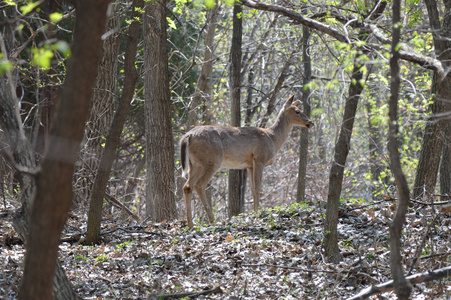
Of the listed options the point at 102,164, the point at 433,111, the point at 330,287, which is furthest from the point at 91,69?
the point at 433,111

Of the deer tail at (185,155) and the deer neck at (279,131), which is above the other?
the deer neck at (279,131)

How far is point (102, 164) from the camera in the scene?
24.4 feet

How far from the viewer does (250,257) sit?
6574 mm

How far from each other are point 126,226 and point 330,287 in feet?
13.8

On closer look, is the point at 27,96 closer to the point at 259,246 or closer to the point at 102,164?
the point at 102,164

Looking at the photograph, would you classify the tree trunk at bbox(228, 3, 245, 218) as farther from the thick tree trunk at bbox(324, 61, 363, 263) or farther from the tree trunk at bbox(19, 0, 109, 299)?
the tree trunk at bbox(19, 0, 109, 299)

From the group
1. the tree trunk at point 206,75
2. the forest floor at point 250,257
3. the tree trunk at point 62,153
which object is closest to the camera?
the tree trunk at point 62,153

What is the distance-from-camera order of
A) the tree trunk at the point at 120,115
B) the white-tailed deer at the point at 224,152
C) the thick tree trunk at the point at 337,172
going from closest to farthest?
the thick tree trunk at the point at 337,172, the tree trunk at the point at 120,115, the white-tailed deer at the point at 224,152

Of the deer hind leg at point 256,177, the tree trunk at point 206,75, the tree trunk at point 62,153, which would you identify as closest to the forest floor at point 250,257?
the tree trunk at point 62,153

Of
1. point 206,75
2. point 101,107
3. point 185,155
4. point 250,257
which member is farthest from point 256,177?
point 206,75

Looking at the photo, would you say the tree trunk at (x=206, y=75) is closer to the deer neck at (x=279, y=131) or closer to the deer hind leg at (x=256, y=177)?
the deer neck at (x=279, y=131)

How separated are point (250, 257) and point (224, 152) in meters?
4.72

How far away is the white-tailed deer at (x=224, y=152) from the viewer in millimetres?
10591

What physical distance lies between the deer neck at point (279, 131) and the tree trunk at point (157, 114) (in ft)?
10.6
